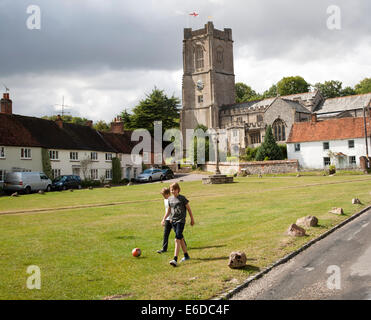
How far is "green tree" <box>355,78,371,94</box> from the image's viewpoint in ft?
335

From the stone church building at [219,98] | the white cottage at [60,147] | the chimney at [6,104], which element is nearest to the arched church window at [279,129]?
the stone church building at [219,98]

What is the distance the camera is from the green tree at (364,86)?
102250 mm

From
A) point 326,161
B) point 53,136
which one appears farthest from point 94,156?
point 326,161

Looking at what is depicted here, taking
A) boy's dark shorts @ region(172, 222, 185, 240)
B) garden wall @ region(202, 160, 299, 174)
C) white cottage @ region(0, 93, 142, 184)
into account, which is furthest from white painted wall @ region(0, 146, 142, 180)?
boy's dark shorts @ region(172, 222, 185, 240)

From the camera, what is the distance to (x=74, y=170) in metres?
50.4

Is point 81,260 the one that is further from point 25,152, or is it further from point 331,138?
point 331,138

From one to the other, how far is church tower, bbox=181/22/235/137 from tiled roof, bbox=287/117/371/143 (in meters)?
31.9

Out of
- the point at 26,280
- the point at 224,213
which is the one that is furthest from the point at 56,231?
the point at 224,213

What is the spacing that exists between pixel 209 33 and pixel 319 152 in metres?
48.1

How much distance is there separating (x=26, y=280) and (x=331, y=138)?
54.6 meters

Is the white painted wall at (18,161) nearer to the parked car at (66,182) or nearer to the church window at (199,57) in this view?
the parked car at (66,182)

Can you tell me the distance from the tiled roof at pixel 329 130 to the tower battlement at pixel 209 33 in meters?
41.7

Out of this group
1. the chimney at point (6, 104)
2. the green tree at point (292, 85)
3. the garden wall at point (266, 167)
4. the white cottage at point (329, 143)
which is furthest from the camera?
the green tree at point (292, 85)

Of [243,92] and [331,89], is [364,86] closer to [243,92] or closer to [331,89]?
[331,89]
